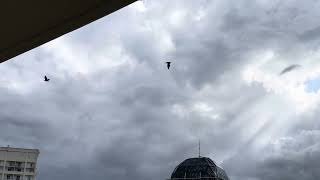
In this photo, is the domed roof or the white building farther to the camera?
the domed roof

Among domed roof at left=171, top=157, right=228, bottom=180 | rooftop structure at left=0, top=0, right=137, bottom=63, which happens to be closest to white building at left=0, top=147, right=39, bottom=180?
domed roof at left=171, top=157, right=228, bottom=180

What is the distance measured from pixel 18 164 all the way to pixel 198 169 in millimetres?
63597

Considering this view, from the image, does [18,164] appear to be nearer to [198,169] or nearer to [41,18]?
[198,169]

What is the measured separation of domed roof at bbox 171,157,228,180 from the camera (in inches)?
6634

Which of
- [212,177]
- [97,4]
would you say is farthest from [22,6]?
[212,177]

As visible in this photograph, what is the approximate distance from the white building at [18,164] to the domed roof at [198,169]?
54471 mm

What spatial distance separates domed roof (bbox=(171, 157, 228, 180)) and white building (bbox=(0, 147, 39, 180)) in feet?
179

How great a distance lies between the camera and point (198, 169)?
6718 inches

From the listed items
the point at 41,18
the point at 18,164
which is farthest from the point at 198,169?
the point at 41,18

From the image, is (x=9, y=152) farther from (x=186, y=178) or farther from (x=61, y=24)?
(x=61, y=24)

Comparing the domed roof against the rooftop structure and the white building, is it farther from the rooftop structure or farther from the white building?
the rooftop structure

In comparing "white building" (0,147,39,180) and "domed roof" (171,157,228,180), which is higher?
"domed roof" (171,157,228,180)

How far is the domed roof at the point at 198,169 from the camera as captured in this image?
16850 centimetres

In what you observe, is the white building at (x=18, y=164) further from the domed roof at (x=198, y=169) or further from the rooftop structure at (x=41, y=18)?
the rooftop structure at (x=41, y=18)
